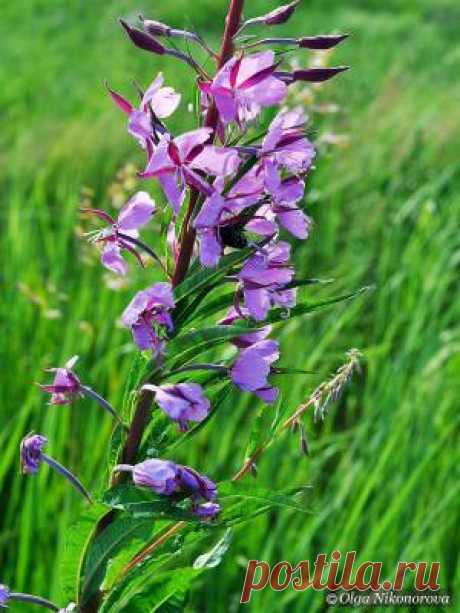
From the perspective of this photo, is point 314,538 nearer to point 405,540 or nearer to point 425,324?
point 405,540

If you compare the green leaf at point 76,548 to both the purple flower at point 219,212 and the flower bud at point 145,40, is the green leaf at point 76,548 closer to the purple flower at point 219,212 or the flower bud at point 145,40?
the purple flower at point 219,212

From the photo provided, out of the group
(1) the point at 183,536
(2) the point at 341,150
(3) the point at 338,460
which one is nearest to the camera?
(1) the point at 183,536

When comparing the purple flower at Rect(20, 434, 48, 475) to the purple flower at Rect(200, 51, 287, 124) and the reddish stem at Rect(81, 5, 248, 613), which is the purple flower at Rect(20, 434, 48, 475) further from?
the purple flower at Rect(200, 51, 287, 124)

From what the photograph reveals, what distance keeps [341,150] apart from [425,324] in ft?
4.29

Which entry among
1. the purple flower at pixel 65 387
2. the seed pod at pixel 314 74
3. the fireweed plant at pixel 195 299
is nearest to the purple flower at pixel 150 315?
the fireweed plant at pixel 195 299

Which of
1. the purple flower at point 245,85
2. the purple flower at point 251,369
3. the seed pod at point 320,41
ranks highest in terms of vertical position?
the seed pod at point 320,41

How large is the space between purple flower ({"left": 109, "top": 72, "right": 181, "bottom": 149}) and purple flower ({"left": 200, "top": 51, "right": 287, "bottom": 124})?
6 cm

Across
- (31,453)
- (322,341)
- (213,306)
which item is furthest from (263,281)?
(322,341)

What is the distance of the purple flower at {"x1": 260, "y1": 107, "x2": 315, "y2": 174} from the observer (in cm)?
84

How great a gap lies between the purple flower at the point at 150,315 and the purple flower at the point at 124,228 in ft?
0.26

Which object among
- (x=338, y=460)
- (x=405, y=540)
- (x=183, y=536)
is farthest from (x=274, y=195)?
(x=338, y=460)

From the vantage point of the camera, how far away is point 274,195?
0.84m

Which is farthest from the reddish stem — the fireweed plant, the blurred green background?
the blurred green background

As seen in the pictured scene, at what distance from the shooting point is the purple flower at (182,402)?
0.81 m
